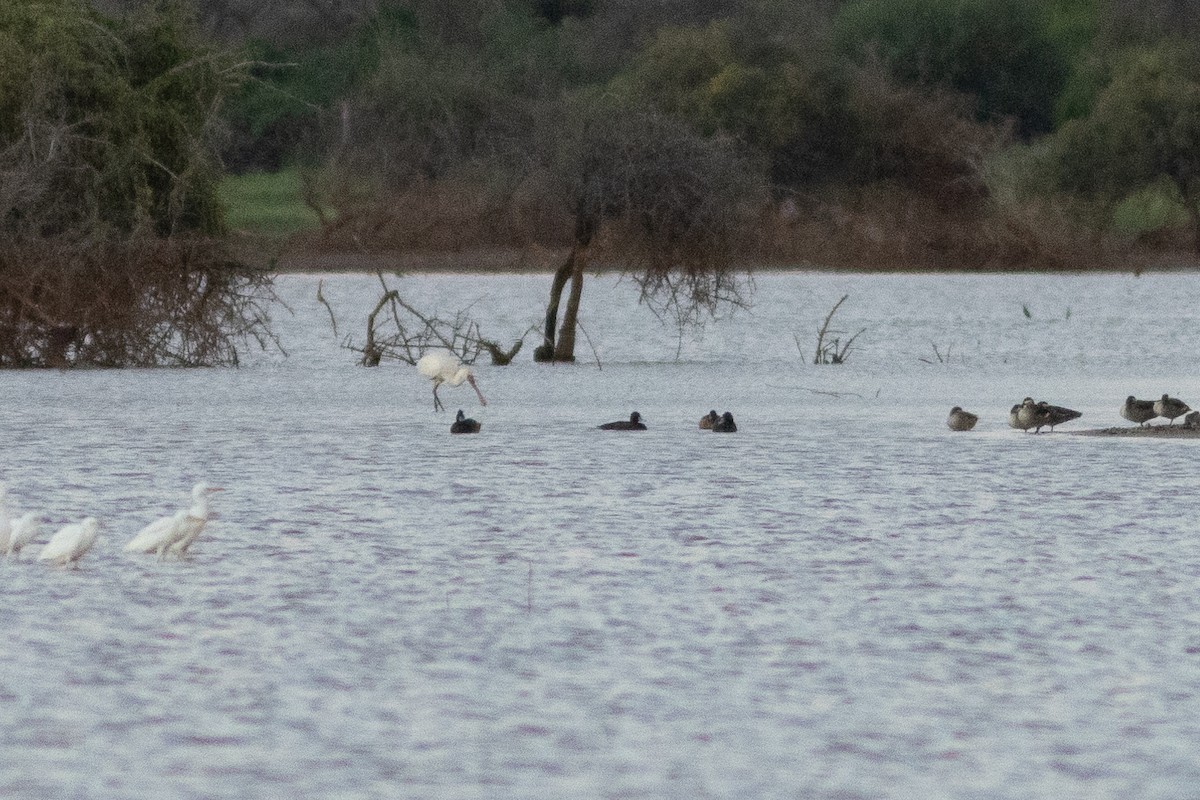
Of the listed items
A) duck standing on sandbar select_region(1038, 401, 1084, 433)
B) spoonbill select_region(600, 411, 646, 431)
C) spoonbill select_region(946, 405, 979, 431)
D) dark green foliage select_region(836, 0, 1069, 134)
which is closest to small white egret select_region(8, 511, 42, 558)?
spoonbill select_region(600, 411, 646, 431)

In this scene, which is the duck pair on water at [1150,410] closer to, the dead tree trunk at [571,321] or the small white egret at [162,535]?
the small white egret at [162,535]

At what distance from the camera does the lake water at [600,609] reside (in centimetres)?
784

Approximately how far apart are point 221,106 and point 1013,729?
2274 centimetres

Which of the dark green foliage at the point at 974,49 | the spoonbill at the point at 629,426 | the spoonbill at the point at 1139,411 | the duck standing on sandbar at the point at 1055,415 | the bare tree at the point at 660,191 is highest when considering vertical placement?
the dark green foliage at the point at 974,49

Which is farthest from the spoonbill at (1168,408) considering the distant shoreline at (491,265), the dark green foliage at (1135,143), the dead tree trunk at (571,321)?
the dark green foliage at (1135,143)

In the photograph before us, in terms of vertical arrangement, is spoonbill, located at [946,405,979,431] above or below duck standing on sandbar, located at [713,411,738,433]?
above

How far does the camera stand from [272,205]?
8150cm

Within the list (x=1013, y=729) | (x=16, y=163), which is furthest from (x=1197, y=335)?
(x=1013, y=729)

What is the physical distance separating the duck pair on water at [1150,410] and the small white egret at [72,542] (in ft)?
35.5

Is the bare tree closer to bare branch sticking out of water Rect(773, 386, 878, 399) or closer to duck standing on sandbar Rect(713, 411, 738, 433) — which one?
bare branch sticking out of water Rect(773, 386, 878, 399)

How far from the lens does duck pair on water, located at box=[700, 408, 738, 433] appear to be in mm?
20125

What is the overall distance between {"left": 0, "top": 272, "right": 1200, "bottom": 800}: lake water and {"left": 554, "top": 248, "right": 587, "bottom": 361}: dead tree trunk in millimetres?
7919

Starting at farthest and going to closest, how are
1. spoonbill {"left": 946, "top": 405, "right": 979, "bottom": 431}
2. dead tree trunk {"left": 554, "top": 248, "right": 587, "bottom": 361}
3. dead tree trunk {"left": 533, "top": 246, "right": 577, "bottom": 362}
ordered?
dead tree trunk {"left": 533, "top": 246, "right": 577, "bottom": 362} → dead tree trunk {"left": 554, "top": 248, "right": 587, "bottom": 361} → spoonbill {"left": 946, "top": 405, "right": 979, "bottom": 431}

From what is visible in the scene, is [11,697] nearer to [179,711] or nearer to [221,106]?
[179,711]
